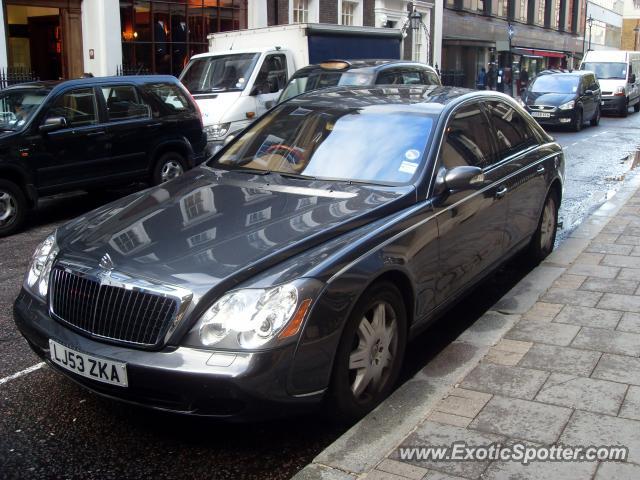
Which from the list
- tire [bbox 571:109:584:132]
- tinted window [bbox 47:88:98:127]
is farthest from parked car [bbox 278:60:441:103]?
tire [bbox 571:109:584:132]

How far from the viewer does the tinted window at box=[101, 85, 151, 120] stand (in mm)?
9688

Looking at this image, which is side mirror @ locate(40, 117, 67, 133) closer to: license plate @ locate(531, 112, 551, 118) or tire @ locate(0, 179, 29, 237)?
tire @ locate(0, 179, 29, 237)

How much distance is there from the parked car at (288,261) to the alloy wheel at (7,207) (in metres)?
4.30

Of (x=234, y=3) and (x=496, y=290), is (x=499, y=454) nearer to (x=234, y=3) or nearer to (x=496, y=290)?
(x=496, y=290)

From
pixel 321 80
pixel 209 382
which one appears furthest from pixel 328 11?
pixel 209 382

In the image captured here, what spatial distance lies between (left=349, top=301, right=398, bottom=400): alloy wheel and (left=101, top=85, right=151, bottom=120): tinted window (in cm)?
681

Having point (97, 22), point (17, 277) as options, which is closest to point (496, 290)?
point (17, 277)

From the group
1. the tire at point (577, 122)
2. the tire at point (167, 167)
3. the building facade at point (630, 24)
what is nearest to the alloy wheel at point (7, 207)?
the tire at point (167, 167)

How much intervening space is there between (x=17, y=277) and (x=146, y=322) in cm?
387

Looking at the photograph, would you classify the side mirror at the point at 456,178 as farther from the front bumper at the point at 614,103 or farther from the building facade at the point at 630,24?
the building facade at the point at 630,24

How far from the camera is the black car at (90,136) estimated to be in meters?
8.67

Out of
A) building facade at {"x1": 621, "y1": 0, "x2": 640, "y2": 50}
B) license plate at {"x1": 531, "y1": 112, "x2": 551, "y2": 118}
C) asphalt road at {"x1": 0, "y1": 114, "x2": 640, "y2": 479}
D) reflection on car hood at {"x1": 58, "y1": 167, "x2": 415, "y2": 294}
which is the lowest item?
asphalt road at {"x1": 0, "y1": 114, "x2": 640, "y2": 479}

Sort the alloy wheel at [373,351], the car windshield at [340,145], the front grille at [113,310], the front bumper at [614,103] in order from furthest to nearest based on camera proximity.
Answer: the front bumper at [614,103]
the car windshield at [340,145]
the alloy wheel at [373,351]
the front grille at [113,310]

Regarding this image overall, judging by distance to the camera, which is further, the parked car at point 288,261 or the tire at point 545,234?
the tire at point 545,234
